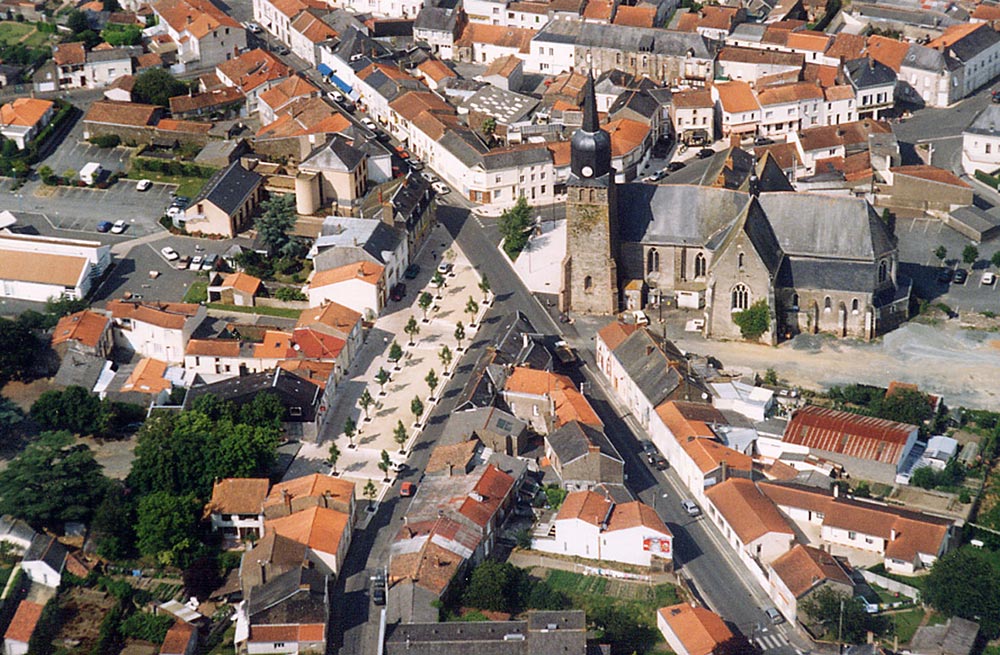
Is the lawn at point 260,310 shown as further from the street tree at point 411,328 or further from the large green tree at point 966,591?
the large green tree at point 966,591

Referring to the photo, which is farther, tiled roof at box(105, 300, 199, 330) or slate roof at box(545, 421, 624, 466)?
tiled roof at box(105, 300, 199, 330)

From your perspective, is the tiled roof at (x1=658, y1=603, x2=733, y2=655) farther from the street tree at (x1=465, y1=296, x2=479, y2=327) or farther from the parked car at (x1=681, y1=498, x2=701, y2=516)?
the street tree at (x1=465, y1=296, x2=479, y2=327)

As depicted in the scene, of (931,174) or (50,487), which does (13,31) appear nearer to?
(50,487)

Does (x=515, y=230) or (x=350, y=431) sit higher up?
(x=515, y=230)

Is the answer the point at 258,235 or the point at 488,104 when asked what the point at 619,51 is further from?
the point at 258,235

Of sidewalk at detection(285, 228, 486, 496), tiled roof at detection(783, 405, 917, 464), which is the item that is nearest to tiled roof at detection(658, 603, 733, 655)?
tiled roof at detection(783, 405, 917, 464)

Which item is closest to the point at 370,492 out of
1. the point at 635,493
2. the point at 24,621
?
the point at 635,493

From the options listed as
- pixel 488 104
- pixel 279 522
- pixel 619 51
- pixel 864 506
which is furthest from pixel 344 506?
pixel 619 51
